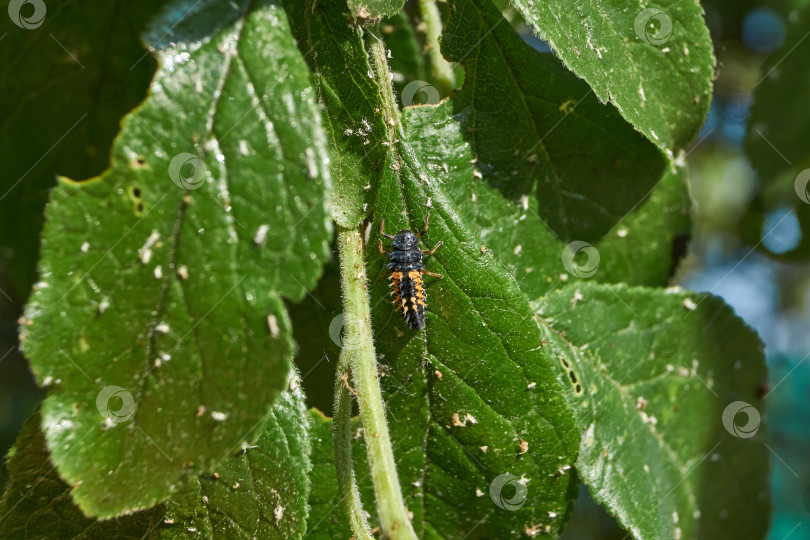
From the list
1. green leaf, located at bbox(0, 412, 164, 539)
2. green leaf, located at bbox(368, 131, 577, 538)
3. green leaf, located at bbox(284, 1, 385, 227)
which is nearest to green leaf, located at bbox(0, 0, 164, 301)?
green leaf, located at bbox(284, 1, 385, 227)

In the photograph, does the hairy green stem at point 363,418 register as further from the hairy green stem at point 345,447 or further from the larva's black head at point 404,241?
the larva's black head at point 404,241

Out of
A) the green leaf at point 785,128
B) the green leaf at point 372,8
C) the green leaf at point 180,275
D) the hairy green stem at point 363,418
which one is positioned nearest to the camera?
the green leaf at point 180,275

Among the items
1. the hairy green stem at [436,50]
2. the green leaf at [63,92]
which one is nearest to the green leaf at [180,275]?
the green leaf at [63,92]

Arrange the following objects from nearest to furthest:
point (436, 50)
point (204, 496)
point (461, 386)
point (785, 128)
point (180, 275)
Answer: point (180, 275)
point (204, 496)
point (461, 386)
point (436, 50)
point (785, 128)

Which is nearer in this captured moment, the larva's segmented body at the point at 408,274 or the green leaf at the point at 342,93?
the green leaf at the point at 342,93

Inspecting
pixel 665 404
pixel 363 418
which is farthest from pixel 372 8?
pixel 665 404

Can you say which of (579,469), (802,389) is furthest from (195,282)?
(802,389)

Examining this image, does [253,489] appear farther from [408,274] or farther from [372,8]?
[372,8]

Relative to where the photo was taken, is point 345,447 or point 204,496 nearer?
point 345,447
